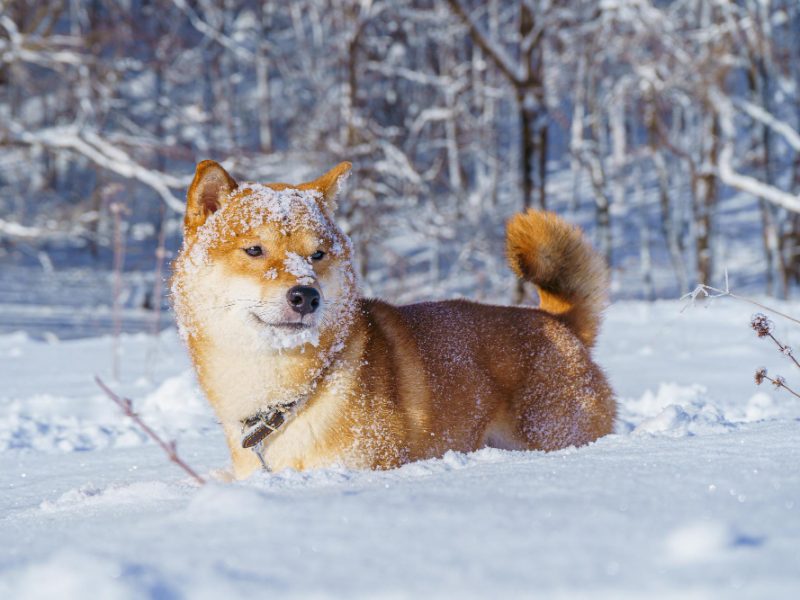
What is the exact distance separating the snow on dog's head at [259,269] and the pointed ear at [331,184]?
0.54 ft

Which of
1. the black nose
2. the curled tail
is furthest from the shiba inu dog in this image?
the curled tail

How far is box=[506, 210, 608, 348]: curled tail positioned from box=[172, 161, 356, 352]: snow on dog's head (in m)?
0.93

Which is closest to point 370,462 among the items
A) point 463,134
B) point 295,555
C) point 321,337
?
point 321,337

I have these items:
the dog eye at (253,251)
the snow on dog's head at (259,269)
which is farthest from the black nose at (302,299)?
the dog eye at (253,251)

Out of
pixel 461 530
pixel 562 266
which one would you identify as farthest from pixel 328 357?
pixel 562 266

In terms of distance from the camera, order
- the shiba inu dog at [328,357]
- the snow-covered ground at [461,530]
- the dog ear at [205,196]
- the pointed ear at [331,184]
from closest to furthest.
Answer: the snow-covered ground at [461,530] → the shiba inu dog at [328,357] → the dog ear at [205,196] → the pointed ear at [331,184]

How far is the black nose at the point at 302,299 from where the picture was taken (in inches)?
91.8

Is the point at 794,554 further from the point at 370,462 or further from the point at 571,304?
the point at 571,304

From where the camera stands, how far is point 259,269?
2488mm

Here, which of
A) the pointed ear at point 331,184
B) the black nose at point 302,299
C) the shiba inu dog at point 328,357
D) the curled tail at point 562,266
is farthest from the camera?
the curled tail at point 562,266

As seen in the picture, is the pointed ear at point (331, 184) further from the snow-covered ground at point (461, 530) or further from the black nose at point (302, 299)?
the snow-covered ground at point (461, 530)

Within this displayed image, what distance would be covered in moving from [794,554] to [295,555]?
0.80 metres

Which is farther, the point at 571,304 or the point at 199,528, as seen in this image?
the point at 571,304

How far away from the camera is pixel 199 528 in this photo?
1386mm
